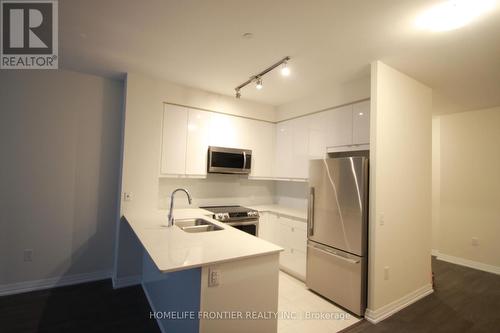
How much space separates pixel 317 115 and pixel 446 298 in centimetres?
278

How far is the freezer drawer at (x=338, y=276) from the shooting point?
2.40 metres

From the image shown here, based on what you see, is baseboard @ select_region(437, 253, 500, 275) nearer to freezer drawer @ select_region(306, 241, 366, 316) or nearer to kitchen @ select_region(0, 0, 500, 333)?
kitchen @ select_region(0, 0, 500, 333)

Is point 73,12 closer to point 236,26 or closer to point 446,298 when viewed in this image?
point 236,26

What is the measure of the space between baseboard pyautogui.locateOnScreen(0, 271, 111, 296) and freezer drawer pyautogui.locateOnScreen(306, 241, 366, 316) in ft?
8.75

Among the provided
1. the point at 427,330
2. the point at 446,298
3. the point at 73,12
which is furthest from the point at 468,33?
the point at 73,12

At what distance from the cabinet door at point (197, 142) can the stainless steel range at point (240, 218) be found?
654mm

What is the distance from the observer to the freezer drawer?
240cm

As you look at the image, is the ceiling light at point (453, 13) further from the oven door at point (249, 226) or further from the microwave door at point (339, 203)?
the oven door at point (249, 226)

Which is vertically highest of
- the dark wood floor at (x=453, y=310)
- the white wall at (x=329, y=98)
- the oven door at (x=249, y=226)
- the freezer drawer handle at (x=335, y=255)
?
the white wall at (x=329, y=98)

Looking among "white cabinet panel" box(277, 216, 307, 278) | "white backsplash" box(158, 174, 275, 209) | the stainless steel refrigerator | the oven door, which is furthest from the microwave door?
"white backsplash" box(158, 174, 275, 209)

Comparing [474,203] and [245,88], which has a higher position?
[245,88]

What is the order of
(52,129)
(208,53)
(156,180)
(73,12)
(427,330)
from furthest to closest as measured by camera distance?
1. (156,180)
2. (52,129)
3. (208,53)
4. (427,330)
5. (73,12)

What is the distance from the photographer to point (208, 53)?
2.40 meters

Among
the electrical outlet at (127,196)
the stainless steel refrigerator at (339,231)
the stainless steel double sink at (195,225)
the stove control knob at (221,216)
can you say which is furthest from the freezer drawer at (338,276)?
the electrical outlet at (127,196)
